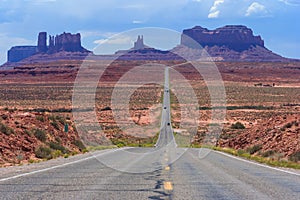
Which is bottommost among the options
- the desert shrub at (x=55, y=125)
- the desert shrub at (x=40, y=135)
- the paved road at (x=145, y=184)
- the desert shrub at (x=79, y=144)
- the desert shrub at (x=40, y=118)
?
the desert shrub at (x=79, y=144)

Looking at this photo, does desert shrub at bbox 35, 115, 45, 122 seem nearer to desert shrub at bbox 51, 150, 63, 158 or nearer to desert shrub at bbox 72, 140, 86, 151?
desert shrub at bbox 72, 140, 86, 151

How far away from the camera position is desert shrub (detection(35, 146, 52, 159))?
2200 centimetres

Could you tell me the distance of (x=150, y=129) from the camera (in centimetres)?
5369

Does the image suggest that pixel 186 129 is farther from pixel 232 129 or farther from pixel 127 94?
pixel 127 94

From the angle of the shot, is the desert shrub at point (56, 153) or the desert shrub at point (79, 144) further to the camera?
the desert shrub at point (79, 144)

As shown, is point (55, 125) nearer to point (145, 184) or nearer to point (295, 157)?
point (295, 157)

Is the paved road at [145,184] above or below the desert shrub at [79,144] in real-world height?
above

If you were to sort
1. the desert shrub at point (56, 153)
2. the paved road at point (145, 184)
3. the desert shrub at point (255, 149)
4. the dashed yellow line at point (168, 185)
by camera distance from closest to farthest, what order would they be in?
1. the paved road at point (145, 184)
2. the dashed yellow line at point (168, 185)
3. the desert shrub at point (56, 153)
4. the desert shrub at point (255, 149)

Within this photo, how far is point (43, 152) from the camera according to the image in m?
22.5

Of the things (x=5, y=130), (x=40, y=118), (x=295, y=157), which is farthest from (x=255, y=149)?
(x=5, y=130)

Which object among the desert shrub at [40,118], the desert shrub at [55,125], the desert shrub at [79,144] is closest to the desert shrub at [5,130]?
Result: the desert shrub at [40,118]

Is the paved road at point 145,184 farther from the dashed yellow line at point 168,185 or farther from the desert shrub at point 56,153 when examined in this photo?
the desert shrub at point 56,153

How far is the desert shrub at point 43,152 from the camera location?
72.2 ft

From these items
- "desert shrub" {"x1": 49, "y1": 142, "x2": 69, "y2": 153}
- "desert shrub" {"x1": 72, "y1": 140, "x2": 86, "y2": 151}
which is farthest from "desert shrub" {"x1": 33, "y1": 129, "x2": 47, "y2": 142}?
"desert shrub" {"x1": 72, "y1": 140, "x2": 86, "y2": 151}
